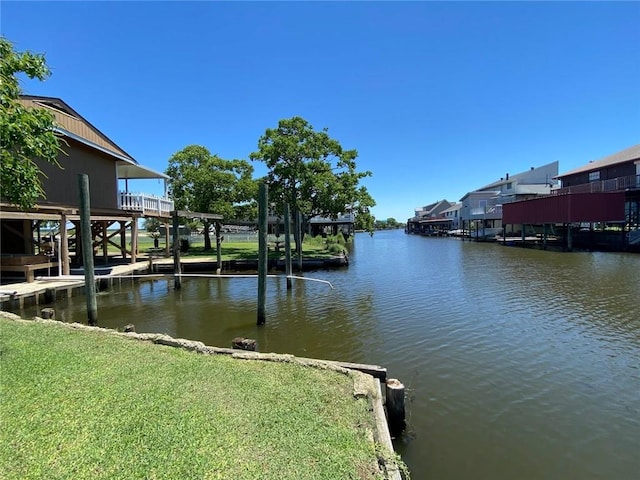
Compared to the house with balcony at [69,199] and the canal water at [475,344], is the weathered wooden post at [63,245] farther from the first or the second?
the canal water at [475,344]

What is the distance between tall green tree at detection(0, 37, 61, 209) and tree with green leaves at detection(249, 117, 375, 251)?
22.8 m

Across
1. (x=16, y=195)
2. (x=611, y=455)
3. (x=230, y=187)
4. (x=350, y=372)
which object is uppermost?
(x=230, y=187)

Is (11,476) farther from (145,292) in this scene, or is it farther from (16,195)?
(145,292)

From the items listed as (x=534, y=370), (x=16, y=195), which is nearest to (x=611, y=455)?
(x=534, y=370)

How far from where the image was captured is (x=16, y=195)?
5008 mm

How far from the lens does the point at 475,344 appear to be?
30.5 feet

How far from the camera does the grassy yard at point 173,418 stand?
10.8 ft

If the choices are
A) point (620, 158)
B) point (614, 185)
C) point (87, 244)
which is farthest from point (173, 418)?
point (620, 158)

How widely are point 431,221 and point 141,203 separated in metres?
87.2

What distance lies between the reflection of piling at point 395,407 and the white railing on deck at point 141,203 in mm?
19552

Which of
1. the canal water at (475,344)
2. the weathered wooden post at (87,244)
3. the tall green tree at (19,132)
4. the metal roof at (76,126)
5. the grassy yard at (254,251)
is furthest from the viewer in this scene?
the grassy yard at (254,251)

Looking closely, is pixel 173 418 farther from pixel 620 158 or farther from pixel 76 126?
pixel 620 158

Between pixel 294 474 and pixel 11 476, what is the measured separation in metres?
2.25

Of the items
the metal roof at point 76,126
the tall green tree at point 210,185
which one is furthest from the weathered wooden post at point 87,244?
the tall green tree at point 210,185
